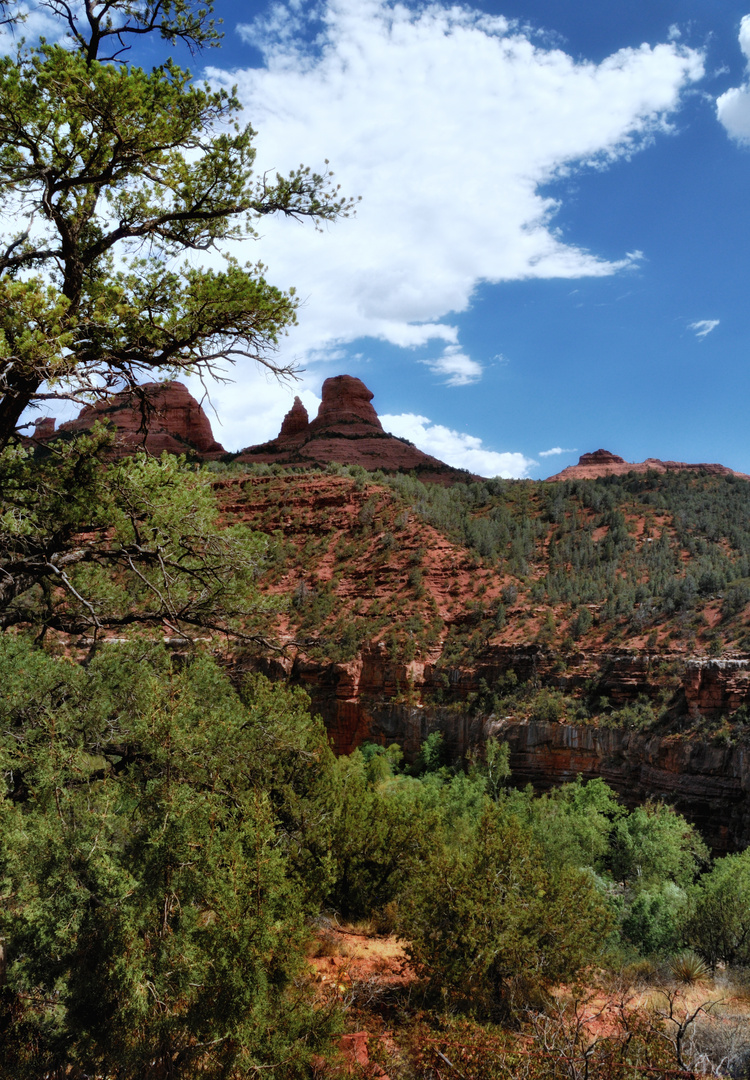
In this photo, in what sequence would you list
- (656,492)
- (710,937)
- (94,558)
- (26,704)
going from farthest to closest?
(656,492) → (710,937) → (26,704) → (94,558)

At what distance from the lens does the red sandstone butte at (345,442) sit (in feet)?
230

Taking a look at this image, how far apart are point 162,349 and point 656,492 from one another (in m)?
46.3

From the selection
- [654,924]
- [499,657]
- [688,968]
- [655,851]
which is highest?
[499,657]

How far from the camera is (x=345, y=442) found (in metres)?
74.6

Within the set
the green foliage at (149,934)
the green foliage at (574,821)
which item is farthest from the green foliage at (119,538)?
the green foliage at (574,821)

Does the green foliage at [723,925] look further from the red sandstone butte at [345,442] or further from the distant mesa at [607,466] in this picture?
the distant mesa at [607,466]

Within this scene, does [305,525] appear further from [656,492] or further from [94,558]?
[94,558]

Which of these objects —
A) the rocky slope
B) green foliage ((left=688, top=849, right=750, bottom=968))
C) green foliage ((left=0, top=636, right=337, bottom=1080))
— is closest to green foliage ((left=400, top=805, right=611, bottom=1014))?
green foliage ((left=0, top=636, right=337, bottom=1080))

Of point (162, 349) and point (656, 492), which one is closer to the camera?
point (162, 349)

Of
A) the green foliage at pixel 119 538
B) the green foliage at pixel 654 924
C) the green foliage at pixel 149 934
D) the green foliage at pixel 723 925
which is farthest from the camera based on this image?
the green foliage at pixel 654 924

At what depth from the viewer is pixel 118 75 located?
15.4ft

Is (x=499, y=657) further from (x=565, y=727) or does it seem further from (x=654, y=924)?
(x=654, y=924)

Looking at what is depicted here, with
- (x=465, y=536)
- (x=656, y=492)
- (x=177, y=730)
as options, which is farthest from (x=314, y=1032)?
(x=656, y=492)

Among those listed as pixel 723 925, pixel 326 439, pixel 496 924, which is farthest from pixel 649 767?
pixel 326 439
